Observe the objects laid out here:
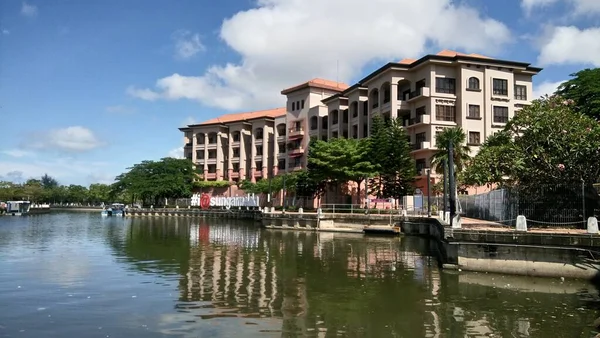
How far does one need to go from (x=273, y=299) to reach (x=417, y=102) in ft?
144

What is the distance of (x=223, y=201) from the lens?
80625 millimetres

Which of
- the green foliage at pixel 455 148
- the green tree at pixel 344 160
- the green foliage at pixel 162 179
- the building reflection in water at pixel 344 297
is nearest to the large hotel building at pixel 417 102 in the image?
the green foliage at pixel 455 148

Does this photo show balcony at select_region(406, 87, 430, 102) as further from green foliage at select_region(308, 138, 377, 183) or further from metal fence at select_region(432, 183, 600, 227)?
metal fence at select_region(432, 183, 600, 227)

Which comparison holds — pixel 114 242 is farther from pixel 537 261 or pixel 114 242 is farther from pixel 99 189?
pixel 99 189

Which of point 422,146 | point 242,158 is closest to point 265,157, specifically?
point 242,158

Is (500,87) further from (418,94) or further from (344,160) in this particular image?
(344,160)

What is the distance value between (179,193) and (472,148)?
57296 mm

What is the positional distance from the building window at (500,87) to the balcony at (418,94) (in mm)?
7484

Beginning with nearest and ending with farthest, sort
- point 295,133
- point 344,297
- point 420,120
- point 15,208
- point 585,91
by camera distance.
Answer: point 344,297 → point 585,91 → point 420,120 → point 295,133 → point 15,208

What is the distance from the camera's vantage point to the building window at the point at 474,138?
5238cm

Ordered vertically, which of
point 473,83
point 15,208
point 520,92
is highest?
point 473,83

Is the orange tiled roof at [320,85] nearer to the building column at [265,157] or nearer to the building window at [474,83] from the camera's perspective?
the building column at [265,157]

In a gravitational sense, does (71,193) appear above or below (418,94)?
below

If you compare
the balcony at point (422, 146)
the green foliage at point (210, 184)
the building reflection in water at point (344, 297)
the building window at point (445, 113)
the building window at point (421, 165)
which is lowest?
the building reflection in water at point (344, 297)
